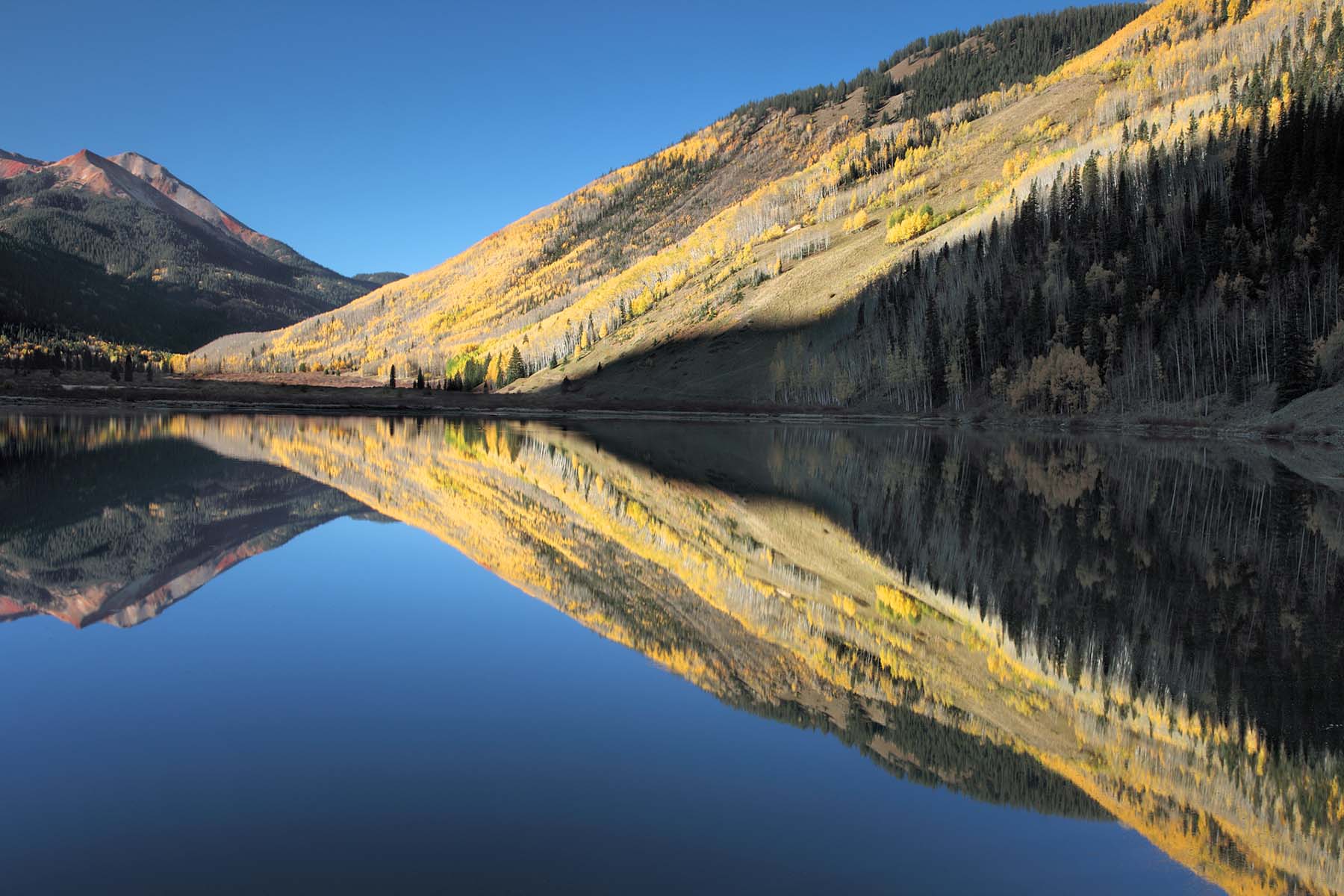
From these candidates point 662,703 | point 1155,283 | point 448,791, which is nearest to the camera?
point 448,791

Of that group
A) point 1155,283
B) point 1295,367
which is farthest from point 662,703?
point 1155,283

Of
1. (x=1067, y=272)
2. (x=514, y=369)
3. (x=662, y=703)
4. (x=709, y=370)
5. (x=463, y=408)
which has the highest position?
(x=1067, y=272)

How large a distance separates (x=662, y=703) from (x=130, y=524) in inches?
542

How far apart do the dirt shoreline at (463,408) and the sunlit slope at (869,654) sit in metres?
69.2

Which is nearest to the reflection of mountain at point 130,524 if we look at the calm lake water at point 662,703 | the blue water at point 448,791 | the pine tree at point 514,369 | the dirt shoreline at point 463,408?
the calm lake water at point 662,703

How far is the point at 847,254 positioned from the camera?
497 ft

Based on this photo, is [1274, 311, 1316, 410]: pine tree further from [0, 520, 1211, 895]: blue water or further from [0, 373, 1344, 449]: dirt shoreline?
[0, 520, 1211, 895]: blue water

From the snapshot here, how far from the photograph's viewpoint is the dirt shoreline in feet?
280

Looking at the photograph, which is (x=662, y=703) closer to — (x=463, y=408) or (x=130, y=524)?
(x=130, y=524)

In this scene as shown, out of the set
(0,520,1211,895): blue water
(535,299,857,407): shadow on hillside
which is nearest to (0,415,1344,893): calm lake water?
(0,520,1211,895): blue water

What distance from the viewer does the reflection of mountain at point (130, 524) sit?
40.7 ft

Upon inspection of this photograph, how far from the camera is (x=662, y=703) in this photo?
9.25 meters

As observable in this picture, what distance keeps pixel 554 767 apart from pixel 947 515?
1731 cm

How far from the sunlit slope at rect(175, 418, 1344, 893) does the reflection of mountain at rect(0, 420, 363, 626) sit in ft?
11.3
